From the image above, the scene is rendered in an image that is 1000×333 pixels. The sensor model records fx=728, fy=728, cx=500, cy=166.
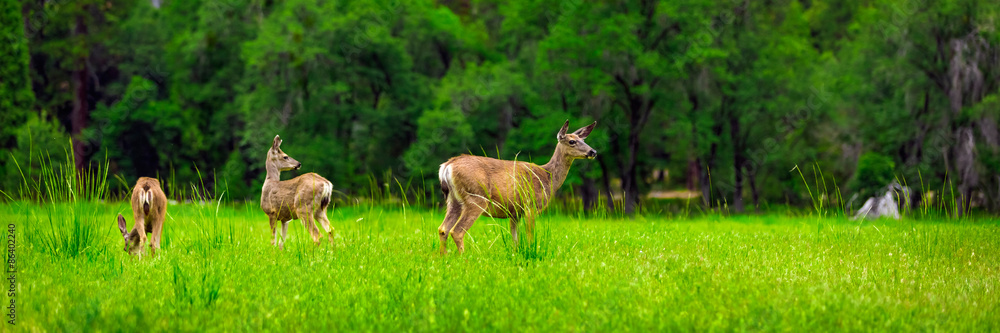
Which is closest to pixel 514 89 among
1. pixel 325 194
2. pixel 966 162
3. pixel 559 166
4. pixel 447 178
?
pixel 966 162

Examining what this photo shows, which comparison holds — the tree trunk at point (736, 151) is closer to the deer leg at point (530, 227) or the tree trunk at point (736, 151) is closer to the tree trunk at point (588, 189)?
the tree trunk at point (588, 189)

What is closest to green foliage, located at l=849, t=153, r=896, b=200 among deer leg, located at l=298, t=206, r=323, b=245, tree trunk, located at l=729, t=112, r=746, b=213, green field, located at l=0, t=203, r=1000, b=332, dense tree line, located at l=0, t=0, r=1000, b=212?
dense tree line, located at l=0, t=0, r=1000, b=212

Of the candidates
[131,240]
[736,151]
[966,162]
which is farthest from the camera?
[736,151]

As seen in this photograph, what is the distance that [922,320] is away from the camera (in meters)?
5.91

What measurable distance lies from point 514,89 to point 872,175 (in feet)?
50.7

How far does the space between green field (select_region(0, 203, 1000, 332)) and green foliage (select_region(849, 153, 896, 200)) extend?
20.7 meters

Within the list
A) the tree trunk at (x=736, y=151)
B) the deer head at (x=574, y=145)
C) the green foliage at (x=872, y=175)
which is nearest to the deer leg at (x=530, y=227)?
the deer head at (x=574, y=145)

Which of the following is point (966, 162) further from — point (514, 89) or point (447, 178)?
point (447, 178)

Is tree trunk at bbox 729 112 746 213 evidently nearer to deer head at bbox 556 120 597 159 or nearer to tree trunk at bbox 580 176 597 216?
tree trunk at bbox 580 176 597 216

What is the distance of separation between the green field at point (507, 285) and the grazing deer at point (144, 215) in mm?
233

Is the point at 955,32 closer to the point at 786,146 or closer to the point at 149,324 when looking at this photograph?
the point at 786,146

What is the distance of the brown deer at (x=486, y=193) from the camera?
8867mm

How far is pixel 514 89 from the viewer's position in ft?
108

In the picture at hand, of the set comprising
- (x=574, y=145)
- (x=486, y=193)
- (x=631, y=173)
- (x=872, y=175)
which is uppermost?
(x=574, y=145)
